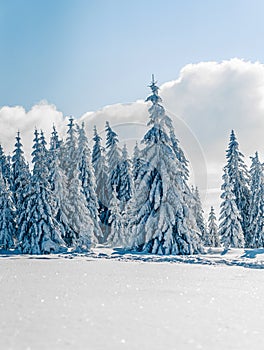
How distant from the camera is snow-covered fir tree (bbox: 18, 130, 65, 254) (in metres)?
29.1

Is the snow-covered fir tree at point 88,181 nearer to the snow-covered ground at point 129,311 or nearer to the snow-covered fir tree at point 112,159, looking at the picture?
the snow-covered fir tree at point 112,159

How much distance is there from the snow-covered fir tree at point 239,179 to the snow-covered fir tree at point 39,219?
775 inches

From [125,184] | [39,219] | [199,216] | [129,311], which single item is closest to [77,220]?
[39,219]

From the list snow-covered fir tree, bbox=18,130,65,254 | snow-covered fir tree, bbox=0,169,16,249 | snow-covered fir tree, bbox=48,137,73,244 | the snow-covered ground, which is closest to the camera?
the snow-covered ground

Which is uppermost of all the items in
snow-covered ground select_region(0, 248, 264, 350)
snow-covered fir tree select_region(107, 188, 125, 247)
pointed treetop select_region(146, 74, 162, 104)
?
pointed treetop select_region(146, 74, 162, 104)

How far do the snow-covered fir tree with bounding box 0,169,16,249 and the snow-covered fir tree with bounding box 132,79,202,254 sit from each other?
606 inches

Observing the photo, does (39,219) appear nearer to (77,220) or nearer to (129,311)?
(77,220)

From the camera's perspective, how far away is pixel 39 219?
1165 inches

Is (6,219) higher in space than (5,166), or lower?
lower

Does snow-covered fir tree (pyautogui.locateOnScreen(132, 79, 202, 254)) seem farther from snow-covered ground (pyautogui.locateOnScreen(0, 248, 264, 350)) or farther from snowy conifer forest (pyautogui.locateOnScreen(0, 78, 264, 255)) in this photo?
snow-covered ground (pyautogui.locateOnScreen(0, 248, 264, 350))

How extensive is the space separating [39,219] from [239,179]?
2158cm

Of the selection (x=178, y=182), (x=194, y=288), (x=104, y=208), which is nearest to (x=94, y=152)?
(x=104, y=208)

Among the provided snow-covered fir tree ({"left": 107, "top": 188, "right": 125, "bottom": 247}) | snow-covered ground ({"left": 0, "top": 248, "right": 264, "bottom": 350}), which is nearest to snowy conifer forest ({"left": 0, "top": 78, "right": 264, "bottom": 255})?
snow-covered fir tree ({"left": 107, "top": 188, "right": 125, "bottom": 247})

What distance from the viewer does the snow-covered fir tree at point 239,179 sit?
38781mm
